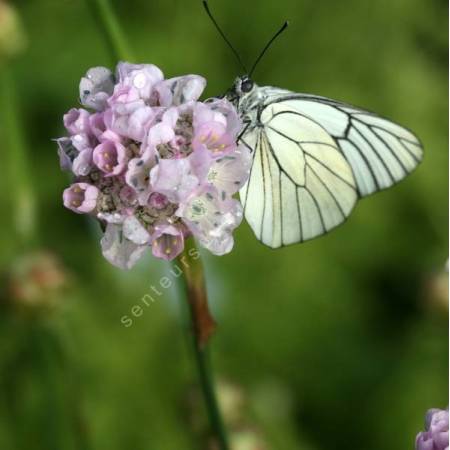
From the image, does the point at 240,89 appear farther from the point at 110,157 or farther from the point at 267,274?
the point at 267,274

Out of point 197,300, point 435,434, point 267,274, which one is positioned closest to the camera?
point 435,434

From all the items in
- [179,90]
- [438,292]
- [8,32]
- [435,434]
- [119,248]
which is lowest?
[435,434]

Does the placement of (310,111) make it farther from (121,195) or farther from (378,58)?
(378,58)

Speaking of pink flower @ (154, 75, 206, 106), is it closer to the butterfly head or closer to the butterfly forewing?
the butterfly head

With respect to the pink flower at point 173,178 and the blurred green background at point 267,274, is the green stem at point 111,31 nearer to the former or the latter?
the pink flower at point 173,178

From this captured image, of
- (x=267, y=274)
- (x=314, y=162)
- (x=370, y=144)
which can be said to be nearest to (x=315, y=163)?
(x=314, y=162)

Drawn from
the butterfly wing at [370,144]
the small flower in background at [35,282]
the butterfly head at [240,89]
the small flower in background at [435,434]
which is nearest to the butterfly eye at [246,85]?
the butterfly head at [240,89]

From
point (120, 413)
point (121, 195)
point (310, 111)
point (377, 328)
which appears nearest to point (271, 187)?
point (310, 111)
